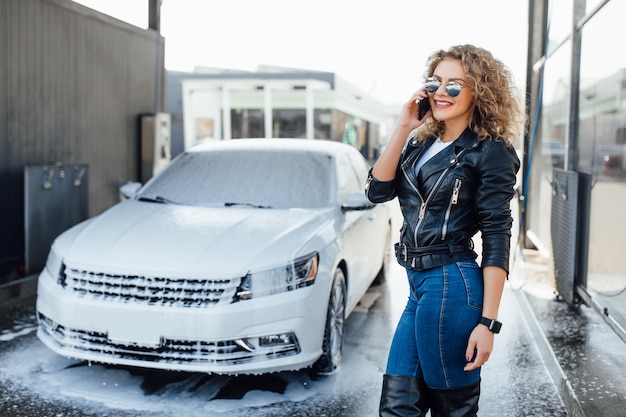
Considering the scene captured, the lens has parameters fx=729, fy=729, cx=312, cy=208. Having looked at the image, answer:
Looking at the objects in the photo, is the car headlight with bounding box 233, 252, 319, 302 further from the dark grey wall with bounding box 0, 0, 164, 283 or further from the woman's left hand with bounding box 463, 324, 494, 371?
the dark grey wall with bounding box 0, 0, 164, 283

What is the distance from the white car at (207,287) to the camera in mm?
4238

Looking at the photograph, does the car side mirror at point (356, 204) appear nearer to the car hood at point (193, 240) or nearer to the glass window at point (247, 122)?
the car hood at point (193, 240)

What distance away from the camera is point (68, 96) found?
8.64m

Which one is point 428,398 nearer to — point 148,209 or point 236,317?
point 236,317

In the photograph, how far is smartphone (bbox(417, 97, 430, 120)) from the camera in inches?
101

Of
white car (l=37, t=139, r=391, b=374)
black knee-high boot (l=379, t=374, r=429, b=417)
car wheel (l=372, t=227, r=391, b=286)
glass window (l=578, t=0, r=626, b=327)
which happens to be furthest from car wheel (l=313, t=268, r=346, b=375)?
car wheel (l=372, t=227, r=391, b=286)

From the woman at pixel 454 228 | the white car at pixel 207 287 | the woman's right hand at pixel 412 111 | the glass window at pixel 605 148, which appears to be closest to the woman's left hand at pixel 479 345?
the woman at pixel 454 228

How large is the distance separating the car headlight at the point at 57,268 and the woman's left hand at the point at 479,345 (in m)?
3.08

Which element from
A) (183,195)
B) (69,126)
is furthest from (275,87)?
(183,195)

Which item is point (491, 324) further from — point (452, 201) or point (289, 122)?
point (289, 122)

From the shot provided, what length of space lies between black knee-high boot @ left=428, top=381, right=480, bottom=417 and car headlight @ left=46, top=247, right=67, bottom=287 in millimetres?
2941

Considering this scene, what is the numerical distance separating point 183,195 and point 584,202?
3248mm

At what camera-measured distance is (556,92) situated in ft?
28.0

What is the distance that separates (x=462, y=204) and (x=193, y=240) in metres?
2.58
